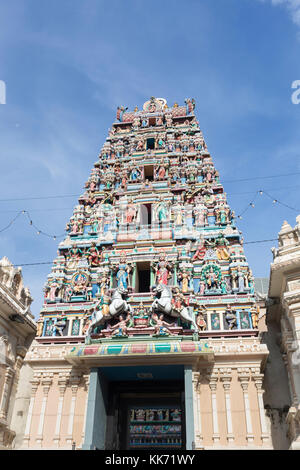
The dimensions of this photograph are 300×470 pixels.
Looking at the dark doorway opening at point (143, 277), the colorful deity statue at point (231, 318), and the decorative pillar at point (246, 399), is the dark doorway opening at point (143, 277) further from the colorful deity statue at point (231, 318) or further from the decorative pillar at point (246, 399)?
the decorative pillar at point (246, 399)

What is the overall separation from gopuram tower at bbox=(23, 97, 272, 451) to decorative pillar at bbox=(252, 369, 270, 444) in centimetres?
4

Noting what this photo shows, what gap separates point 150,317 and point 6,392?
7.45 metres

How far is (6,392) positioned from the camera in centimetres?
1797

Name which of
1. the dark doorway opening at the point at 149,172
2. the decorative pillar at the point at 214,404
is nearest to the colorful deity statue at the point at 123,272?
the decorative pillar at the point at 214,404

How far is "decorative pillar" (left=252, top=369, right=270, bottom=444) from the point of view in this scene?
14535 mm

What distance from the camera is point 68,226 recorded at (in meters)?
22.5

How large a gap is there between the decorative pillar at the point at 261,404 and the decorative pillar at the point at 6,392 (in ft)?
35.8

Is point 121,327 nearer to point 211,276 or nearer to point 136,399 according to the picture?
point 136,399

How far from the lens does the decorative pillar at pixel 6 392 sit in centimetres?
1742

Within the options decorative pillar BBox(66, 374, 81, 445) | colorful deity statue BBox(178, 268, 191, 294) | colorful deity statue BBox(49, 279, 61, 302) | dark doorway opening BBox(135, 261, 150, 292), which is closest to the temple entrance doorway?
decorative pillar BBox(66, 374, 81, 445)

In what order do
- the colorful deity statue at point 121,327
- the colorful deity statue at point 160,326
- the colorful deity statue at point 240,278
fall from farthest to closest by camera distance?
1. the colorful deity statue at point 240,278
2. the colorful deity statue at point 121,327
3. the colorful deity statue at point 160,326

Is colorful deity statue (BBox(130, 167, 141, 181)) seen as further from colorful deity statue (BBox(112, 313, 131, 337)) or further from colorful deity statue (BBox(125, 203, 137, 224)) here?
colorful deity statue (BBox(112, 313, 131, 337))

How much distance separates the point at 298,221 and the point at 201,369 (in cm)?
777

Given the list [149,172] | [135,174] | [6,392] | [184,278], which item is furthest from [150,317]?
[149,172]
